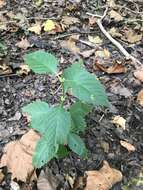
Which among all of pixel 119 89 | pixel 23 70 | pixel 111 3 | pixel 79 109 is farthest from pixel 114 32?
pixel 79 109

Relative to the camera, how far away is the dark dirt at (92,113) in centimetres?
231

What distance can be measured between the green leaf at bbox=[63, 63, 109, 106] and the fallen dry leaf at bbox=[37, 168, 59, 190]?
1.83 ft

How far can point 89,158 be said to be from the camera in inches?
91.7

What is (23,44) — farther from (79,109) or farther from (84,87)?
(84,87)

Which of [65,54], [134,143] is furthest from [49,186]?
[65,54]

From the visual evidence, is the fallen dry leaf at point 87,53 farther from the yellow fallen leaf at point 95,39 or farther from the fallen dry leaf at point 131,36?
the fallen dry leaf at point 131,36

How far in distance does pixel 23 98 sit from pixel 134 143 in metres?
0.81

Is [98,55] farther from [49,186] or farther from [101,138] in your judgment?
[49,186]

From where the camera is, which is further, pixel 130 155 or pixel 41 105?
pixel 130 155

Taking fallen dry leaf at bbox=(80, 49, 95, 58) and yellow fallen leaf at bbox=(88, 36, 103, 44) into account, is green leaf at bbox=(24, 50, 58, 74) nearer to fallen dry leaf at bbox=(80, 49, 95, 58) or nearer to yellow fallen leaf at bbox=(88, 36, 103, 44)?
fallen dry leaf at bbox=(80, 49, 95, 58)

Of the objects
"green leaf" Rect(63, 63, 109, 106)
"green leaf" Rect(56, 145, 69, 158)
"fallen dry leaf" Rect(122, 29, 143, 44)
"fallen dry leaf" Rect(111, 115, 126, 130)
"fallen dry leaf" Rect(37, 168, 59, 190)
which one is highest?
"green leaf" Rect(63, 63, 109, 106)

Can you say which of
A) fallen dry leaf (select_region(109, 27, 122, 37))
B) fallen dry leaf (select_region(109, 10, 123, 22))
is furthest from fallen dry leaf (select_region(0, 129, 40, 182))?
fallen dry leaf (select_region(109, 10, 123, 22))

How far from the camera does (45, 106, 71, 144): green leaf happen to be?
1.85 m

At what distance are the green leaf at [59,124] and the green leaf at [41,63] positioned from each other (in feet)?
0.75
